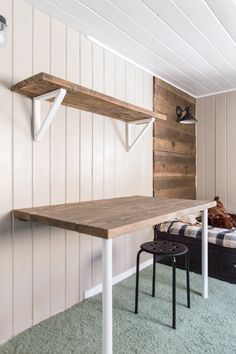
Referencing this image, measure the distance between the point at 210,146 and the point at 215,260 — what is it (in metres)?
1.63

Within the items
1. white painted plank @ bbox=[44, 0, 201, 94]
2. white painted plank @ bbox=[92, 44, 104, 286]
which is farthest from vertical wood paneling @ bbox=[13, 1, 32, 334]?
white painted plank @ bbox=[92, 44, 104, 286]

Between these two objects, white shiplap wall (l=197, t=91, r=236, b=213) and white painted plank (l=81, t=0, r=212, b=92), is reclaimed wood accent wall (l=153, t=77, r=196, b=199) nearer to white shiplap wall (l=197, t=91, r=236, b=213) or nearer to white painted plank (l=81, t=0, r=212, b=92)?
white shiplap wall (l=197, t=91, r=236, b=213)

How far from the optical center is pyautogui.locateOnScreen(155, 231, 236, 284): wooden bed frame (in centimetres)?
226

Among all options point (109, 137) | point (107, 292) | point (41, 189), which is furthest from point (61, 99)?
point (107, 292)

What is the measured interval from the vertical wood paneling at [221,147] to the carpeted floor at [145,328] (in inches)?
59.8

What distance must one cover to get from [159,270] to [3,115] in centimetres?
196

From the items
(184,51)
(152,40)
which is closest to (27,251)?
(152,40)

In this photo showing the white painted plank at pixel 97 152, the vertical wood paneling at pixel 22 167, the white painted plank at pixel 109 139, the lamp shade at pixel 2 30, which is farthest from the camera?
the white painted plank at pixel 109 139

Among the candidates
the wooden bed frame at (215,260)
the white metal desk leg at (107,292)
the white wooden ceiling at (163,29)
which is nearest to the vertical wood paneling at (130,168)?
the white wooden ceiling at (163,29)

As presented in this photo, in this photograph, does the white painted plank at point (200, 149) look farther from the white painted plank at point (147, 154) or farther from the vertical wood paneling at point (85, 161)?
the vertical wood paneling at point (85, 161)

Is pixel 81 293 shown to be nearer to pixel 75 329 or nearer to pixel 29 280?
pixel 75 329

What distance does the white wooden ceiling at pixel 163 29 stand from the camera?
5.27ft

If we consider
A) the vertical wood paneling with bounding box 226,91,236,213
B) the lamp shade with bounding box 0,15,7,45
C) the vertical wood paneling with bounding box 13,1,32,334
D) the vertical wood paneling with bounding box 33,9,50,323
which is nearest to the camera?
the lamp shade with bounding box 0,15,7,45

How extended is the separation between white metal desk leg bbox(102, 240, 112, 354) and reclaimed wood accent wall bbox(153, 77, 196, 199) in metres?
1.71
